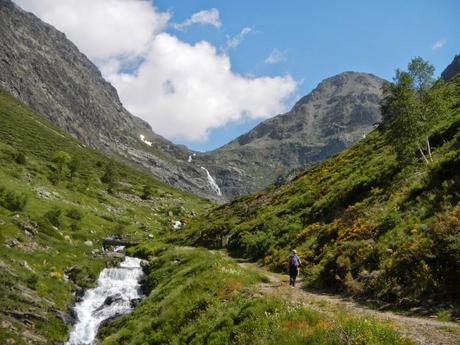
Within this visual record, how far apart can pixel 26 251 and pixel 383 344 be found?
37733mm

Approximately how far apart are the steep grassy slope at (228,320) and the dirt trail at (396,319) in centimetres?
97

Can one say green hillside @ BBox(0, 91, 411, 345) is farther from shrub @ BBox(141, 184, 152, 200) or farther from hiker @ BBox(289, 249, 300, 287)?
shrub @ BBox(141, 184, 152, 200)

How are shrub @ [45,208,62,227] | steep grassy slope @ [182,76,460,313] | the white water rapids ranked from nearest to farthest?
steep grassy slope @ [182,76,460,313], the white water rapids, shrub @ [45,208,62,227]

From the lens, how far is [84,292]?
40.9 m

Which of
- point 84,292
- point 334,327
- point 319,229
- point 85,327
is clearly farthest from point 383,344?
point 84,292

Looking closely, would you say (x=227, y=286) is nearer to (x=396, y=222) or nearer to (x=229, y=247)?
(x=396, y=222)

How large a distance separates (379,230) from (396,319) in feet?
36.1

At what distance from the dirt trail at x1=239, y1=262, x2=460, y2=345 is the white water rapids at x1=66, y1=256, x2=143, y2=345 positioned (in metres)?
15.1

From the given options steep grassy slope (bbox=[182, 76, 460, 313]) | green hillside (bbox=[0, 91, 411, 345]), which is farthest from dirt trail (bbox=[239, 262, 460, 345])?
steep grassy slope (bbox=[182, 76, 460, 313])

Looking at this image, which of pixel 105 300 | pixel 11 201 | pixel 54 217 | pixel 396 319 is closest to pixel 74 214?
pixel 54 217

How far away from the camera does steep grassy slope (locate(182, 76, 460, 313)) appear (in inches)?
784

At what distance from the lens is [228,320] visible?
19969 mm

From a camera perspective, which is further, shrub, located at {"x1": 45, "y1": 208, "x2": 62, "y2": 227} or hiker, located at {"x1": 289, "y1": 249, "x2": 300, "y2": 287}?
shrub, located at {"x1": 45, "y1": 208, "x2": 62, "y2": 227}

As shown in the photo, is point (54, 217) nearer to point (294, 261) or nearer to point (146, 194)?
point (294, 261)
